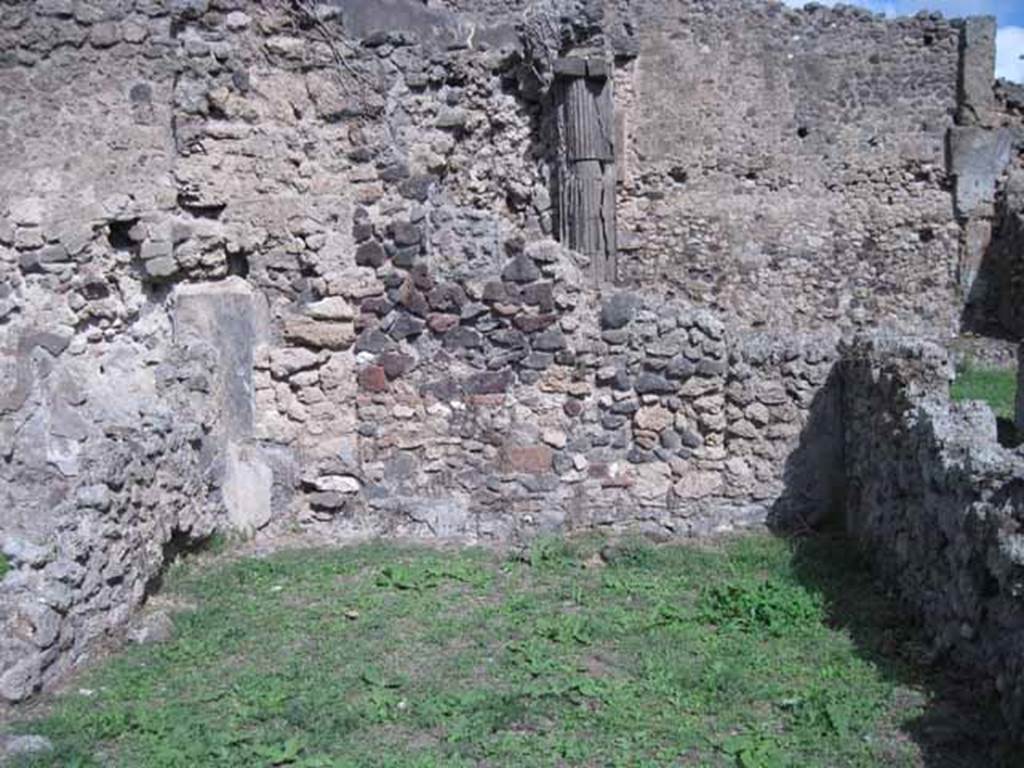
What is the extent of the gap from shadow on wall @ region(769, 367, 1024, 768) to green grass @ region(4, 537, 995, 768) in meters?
0.02

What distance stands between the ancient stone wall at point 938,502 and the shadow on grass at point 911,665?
3.1 inches

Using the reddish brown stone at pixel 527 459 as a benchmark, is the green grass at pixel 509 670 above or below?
below

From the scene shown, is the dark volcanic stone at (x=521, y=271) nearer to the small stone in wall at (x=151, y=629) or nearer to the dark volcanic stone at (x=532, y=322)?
the dark volcanic stone at (x=532, y=322)

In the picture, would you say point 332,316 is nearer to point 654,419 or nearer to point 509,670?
point 654,419

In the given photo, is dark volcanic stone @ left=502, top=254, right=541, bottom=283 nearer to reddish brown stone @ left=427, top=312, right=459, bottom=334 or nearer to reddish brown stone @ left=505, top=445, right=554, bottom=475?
reddish brown stone @ left=427, top=312, right=459, bottom=334

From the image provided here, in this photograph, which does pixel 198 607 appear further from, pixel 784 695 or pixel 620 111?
pixel 620 111

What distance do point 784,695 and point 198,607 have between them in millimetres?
2628

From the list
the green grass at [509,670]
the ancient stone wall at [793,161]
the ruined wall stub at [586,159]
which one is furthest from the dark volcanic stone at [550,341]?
the ancient stone wall at [793,161]

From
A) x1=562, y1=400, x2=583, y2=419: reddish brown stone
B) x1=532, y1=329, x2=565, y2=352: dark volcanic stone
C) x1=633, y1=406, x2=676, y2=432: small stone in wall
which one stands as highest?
x1=532, y1=329, x2=565, y2=352: dark volcanic stone

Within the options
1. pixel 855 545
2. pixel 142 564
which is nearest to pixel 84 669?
pixel 142 564

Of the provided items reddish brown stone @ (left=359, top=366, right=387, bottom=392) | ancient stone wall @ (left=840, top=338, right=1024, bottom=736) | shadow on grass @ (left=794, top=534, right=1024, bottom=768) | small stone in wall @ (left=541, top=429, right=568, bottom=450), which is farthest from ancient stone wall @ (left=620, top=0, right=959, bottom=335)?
shadow on grass @ (left=794, top=534, right=1024, bottom=768)

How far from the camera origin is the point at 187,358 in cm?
640

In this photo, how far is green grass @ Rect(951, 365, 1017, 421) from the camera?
10.5 meters

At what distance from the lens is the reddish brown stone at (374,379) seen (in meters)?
6.74
